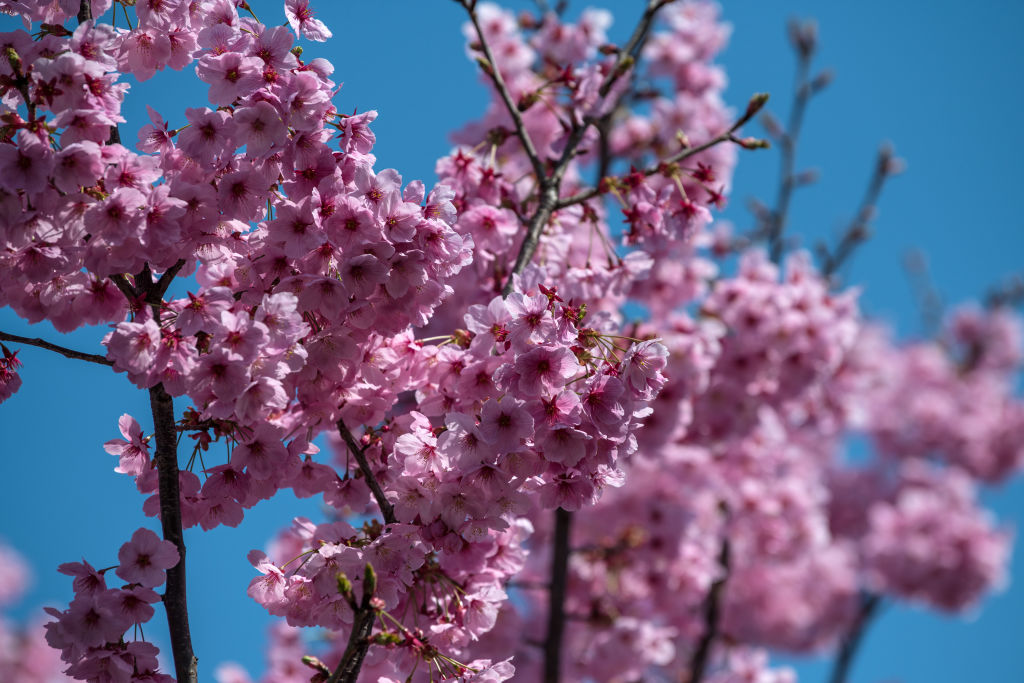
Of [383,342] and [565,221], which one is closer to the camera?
[383,342]

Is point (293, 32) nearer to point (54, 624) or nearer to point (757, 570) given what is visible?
point (54, 624)

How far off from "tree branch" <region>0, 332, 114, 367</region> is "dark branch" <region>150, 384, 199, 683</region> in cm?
14

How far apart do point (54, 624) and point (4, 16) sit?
1505 mm

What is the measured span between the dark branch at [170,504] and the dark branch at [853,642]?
7202mm

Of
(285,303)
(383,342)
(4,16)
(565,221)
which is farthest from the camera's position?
(565,221)

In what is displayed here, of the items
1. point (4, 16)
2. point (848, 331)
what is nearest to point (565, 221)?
point (4, 16)

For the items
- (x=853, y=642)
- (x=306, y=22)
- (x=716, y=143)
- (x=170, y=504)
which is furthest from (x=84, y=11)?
(x=853, y=642)

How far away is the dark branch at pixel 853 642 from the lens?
25.3 ft

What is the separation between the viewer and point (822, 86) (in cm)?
586

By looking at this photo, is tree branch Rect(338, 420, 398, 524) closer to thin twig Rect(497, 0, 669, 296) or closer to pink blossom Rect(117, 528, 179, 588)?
pink blossom Rect(117, 528, 179, 588)

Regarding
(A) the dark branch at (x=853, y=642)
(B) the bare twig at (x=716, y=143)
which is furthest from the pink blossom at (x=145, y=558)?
(A) the dark branch at (x=853, y=642)

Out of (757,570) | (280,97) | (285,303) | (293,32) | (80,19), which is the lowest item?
(285,303)

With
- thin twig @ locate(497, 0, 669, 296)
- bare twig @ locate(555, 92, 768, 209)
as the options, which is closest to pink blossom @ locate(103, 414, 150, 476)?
thin twig @ locate(497, 0, 669, 296)

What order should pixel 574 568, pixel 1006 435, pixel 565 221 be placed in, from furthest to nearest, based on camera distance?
pixel 1006 435 < pixel 574 568 < pixel 565 221
